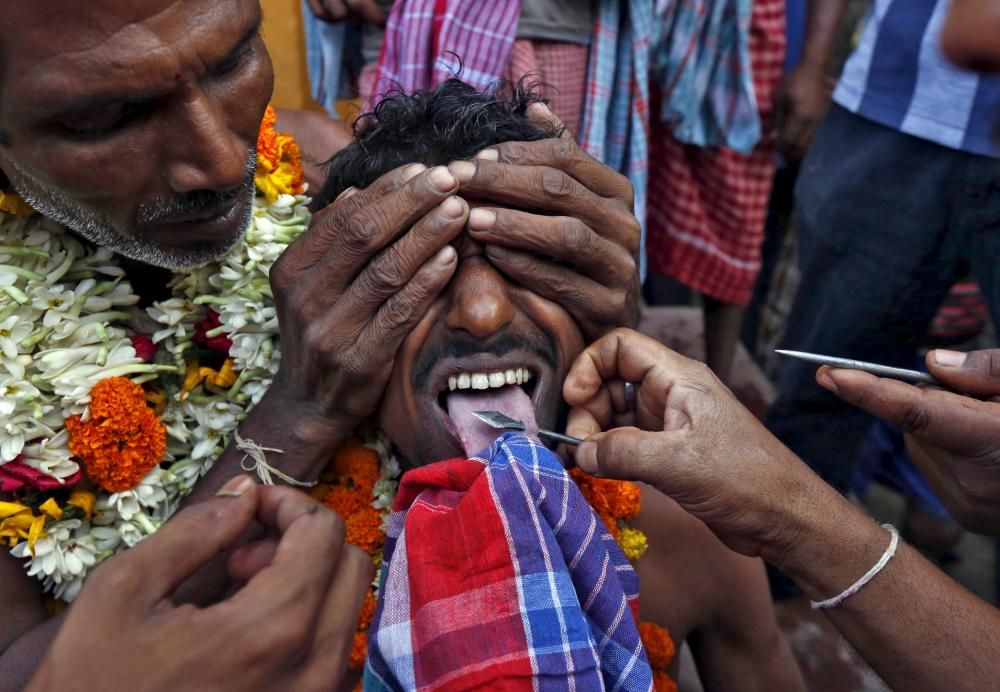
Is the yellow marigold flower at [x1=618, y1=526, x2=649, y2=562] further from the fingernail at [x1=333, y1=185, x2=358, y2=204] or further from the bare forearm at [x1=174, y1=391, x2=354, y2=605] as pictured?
the fingernail at [x1=333, y1=185, x2=358, y2=204]

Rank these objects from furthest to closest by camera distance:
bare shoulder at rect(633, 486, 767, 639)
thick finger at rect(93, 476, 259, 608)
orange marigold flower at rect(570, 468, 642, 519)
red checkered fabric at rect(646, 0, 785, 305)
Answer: red checkered fabric at rect(646, 0, 785, 305)
bare shoulder at rect(633, 486, 767, 639)
orange marigold flower at rect(570, 468, 642, 519)
thick finger at rect(93, 476, 259, 608)

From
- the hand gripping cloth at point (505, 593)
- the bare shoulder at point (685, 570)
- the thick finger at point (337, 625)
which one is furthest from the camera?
the bare shoulder at point (685, 570)

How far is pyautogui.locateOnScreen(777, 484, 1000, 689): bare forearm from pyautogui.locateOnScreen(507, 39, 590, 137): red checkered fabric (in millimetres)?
1914

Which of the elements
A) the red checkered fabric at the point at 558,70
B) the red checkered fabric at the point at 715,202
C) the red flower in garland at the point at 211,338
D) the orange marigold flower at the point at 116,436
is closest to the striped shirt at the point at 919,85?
the red checkered fabric at the point at 715,202

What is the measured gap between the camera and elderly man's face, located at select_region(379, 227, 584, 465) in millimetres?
1852

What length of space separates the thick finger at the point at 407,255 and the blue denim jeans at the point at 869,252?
2.02m

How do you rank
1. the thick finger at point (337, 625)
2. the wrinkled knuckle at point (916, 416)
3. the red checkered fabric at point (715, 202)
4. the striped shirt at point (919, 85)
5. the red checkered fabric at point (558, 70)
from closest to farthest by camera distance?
the thick finger at point (337, 625)
the wrinkled knuckle at point (916, 416)
the striped shirt at point (919, 85)
the red checkered fabric at point (558, 70)
the red checkered fabric at point (715, 202)

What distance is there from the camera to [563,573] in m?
1.53

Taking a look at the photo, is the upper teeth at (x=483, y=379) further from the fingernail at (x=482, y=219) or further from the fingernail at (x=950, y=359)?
the fingernail at (x=950, y=359)

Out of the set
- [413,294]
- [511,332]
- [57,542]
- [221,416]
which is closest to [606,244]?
[511,332]

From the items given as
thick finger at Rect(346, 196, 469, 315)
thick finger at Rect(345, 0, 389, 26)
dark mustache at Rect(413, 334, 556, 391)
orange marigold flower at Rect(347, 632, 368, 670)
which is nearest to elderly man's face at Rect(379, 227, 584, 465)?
dark mustache at Rect(413, 334, 556, 391)

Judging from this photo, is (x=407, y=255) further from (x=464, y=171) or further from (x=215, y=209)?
(x=215, y=209)

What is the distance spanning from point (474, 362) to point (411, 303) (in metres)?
0.20

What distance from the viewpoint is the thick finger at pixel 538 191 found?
178 centimetres
